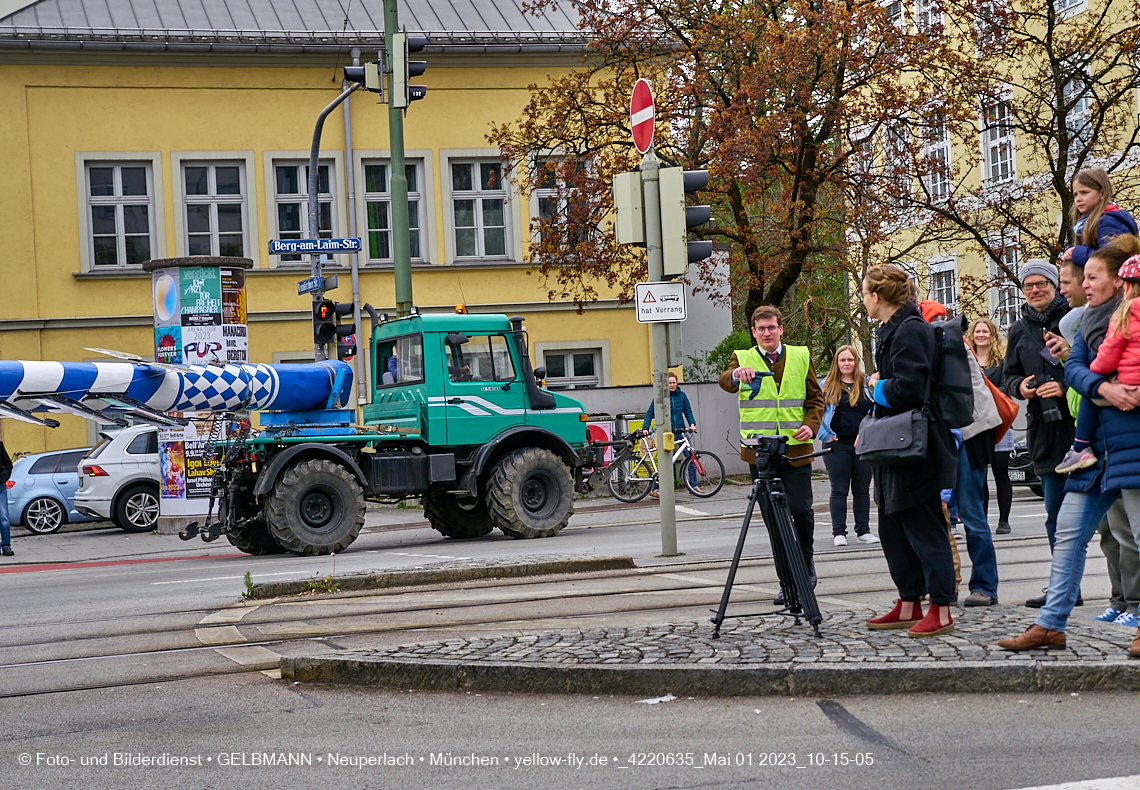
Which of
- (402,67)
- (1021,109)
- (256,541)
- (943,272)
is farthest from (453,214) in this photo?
(256,541)

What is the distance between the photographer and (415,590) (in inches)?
399

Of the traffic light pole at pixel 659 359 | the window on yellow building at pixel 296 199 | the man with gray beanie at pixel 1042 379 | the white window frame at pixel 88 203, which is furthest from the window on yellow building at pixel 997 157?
the man with gray beanie at pixel 1042 379

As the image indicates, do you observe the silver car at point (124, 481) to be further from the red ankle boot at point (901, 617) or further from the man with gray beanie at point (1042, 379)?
the red ankle boot at point (901, 617)

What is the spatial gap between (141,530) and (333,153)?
9.84 meters

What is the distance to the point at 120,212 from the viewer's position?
25.9 meters

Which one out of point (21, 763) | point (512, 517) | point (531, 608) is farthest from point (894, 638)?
point (512, 517)

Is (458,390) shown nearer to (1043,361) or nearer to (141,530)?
(141,530)

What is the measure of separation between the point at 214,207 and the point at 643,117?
666 inches

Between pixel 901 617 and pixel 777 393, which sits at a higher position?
pixel 777 393

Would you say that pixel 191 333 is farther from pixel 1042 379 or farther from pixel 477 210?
pixel 1042 379

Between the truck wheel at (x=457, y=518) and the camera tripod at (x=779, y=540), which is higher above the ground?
the camera tripod at (x=779, y=540)

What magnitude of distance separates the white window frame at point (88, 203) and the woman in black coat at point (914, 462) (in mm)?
21745

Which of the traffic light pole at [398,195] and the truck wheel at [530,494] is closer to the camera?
the truck wheel at [530,494]

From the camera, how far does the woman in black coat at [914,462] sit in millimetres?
6336
